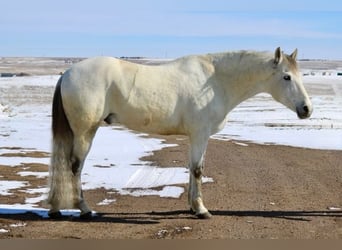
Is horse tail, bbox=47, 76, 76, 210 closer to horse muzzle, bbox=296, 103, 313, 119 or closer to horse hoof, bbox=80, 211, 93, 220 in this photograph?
horse hoof, bbox=80, 211, 93, 220

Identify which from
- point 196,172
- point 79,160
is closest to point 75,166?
point 79,160

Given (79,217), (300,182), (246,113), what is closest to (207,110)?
(79,217)

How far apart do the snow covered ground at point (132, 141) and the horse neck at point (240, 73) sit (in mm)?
2493

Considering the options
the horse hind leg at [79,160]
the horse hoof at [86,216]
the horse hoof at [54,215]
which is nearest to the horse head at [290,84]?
the horse hind leg at [79,160]

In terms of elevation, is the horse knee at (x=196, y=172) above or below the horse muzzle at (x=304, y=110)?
below

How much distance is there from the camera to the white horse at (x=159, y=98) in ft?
23.1

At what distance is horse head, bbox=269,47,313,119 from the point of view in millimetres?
7383

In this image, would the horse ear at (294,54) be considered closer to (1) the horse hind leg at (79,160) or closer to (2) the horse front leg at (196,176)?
(2) the horse front leg at (196,176)

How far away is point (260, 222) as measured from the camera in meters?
7.30

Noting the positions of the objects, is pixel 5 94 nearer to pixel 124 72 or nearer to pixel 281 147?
pixel 281 147

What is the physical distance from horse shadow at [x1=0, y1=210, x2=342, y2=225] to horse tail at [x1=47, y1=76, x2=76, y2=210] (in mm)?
334

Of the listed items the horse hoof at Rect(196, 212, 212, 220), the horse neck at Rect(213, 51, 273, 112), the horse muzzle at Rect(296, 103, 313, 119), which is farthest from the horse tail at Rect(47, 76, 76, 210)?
the horse muzzle at Rect(296, 103, 313, 119)

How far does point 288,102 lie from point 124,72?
2.43 meters

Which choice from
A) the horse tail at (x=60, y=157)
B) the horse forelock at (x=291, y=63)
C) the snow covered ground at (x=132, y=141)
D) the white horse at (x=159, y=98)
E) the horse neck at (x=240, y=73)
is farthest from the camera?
the snow covered ground at (x=132, y=141)
